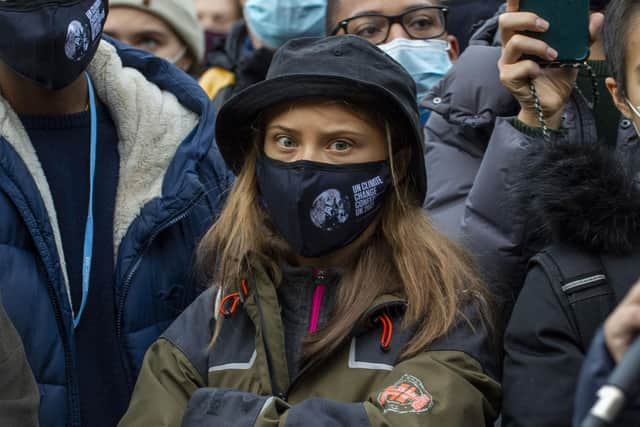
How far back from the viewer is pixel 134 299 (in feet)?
11.6

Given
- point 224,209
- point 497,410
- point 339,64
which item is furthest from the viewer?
point 224,209

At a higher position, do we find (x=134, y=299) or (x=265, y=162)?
(x=265, y=162)

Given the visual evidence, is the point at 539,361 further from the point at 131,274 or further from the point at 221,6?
the point at 221,6

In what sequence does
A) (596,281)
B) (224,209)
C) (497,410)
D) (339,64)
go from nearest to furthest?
1. (596,281)
2. (497,410)
3. (339,64)
4. (224,209)

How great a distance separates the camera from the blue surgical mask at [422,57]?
4.55 m

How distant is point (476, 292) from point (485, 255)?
21cm

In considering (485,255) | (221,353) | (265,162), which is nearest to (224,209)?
(265,162)

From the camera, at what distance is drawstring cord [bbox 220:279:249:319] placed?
10.5 feet

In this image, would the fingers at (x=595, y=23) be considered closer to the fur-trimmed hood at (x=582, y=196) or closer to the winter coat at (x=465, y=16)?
the fur-trimmed hood at (x=582, y=196)

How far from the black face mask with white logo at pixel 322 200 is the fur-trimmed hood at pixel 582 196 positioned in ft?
1.47

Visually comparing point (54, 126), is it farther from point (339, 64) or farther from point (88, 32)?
point (339, 64)

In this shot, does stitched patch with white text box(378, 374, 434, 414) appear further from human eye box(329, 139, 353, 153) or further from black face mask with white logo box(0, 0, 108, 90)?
black face mask with white logo box(0, 0, 108, 90)

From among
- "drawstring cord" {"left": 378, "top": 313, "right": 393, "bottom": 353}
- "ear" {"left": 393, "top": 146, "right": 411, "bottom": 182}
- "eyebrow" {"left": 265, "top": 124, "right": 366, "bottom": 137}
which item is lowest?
"drawstring cord" {"left": 378, "top": 313, "right": 393, "bottom": 353}

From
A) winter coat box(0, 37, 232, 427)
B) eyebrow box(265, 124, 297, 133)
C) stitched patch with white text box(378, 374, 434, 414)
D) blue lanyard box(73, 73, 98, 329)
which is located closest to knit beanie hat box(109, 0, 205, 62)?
winter coat box(0, 37, 232, 427)
